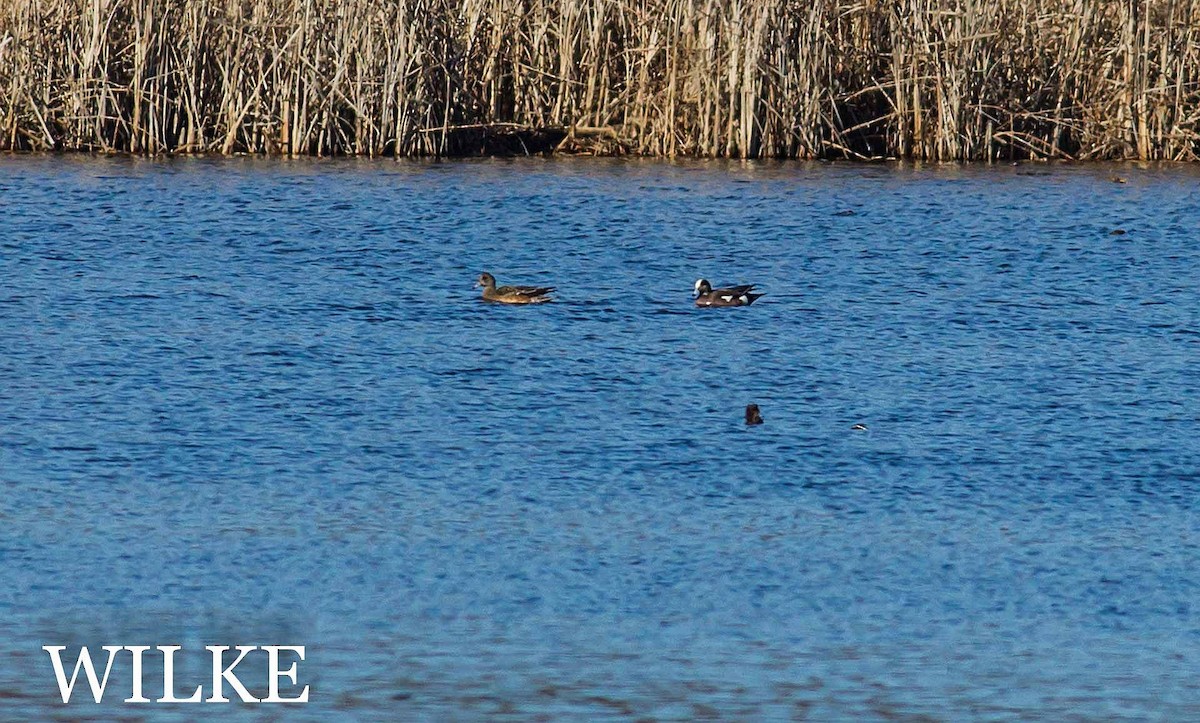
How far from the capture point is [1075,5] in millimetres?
21141

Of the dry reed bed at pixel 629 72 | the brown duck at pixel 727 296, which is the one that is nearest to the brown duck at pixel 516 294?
the brown duck at pixel 727 296

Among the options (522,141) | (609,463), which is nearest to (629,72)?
(522,141)

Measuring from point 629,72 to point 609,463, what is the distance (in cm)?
1263

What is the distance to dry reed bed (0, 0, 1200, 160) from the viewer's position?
2081 cm

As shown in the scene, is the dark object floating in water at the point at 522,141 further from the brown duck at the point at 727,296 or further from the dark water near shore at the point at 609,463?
the brown duck at the point at 727,296

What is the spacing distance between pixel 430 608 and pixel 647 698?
119cm

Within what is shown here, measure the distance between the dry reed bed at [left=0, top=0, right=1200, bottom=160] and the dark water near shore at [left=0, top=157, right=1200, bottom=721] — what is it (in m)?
3.19

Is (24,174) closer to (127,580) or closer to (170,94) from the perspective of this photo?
(170,94)

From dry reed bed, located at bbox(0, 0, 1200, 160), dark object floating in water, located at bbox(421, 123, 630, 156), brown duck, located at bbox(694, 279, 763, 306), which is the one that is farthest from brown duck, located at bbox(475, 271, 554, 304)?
dark object floating in water, located at bbox(421, 123, 630, 156)

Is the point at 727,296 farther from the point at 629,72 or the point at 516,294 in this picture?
the point at 629,72

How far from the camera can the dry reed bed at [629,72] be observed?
2081 cm

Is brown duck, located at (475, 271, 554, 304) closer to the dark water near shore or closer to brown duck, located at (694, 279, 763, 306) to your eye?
the dark water near shore

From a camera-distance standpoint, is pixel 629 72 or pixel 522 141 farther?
pixel 522 141

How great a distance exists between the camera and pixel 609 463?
30.6 feet
